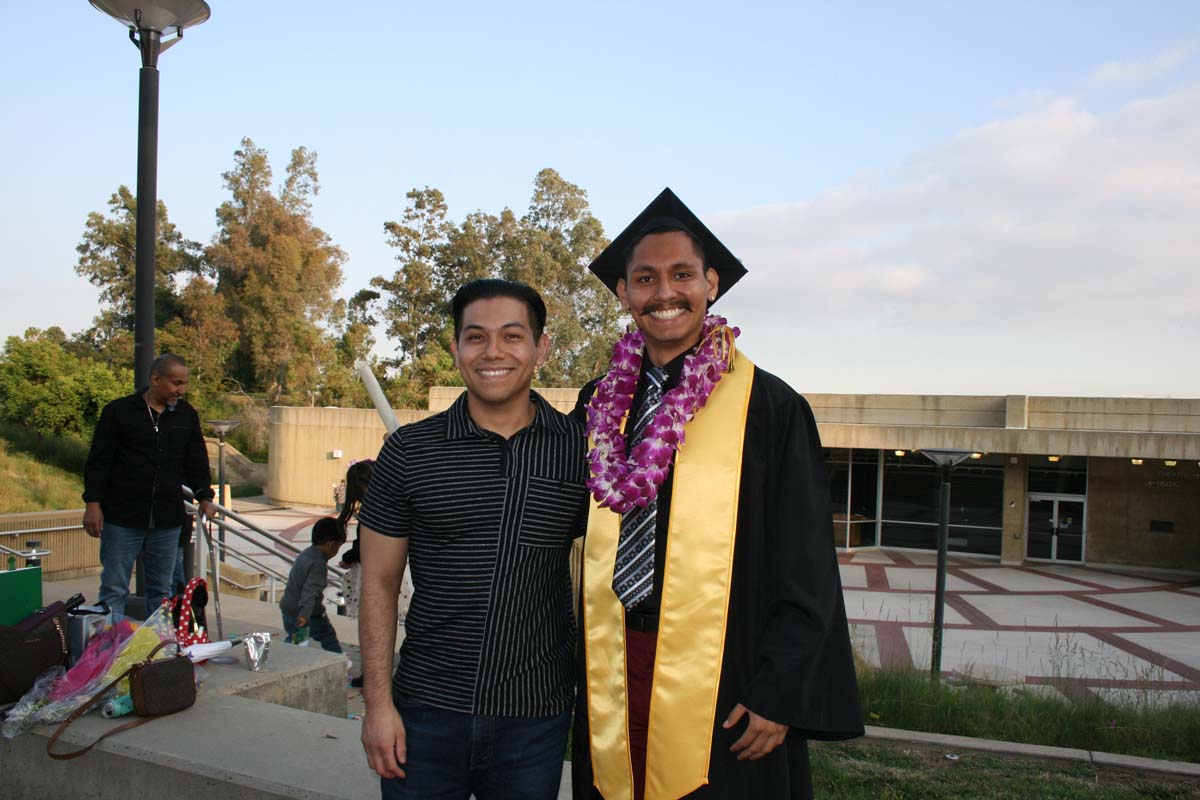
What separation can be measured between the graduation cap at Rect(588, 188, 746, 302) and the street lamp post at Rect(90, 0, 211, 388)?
4.66m

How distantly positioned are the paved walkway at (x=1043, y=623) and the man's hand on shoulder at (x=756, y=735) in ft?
20.0

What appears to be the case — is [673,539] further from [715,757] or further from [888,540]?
[888,540]

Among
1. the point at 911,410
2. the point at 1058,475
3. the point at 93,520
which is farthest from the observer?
the point at 911,410

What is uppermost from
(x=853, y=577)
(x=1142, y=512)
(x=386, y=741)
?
(x=386, y=741)

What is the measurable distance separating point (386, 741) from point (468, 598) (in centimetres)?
40

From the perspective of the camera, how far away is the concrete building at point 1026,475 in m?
22.9

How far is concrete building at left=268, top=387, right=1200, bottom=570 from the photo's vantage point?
2288cm

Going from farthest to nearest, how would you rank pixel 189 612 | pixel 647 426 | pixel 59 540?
pixel 59 540 → pixel 189 612 → pixel 647 426

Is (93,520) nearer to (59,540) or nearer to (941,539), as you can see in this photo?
(59,540)

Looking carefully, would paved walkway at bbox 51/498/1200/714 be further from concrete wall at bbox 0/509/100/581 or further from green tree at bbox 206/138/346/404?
green tree at bbox 206/138/346/404

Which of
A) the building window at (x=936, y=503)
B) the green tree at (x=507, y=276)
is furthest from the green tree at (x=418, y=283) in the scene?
the building window at (x=936, y=503)

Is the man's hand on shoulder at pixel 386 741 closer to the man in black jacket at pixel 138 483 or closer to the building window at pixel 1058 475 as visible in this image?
the man in black jacket at pixel 138 483

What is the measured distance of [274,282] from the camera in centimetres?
3984

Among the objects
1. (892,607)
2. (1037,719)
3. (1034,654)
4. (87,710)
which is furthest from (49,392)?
(1037,719)
